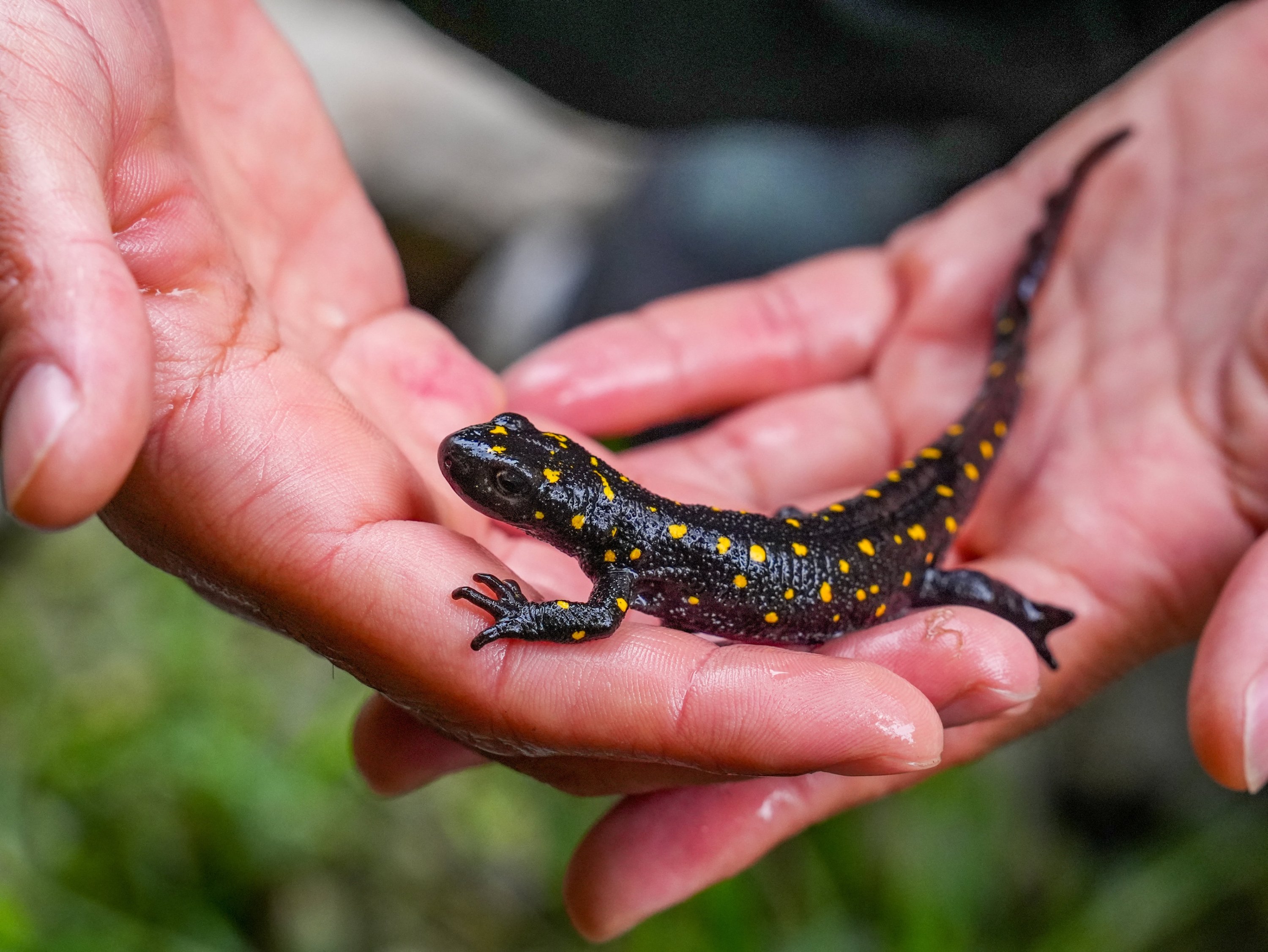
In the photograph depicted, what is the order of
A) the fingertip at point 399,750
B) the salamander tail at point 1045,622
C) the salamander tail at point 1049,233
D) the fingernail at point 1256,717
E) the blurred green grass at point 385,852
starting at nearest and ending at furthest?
the fingernail at point 1256,717 < the fingertip at point 399,750 < the salamander tail at point 1045,622 < the blurred green grass at point 385,852 < the salamander tail at point 1049,233

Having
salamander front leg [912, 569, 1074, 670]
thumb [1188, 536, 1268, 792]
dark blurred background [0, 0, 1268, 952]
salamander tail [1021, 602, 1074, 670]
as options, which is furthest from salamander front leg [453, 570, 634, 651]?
dark blurred background [0, 0, 1268, 952]

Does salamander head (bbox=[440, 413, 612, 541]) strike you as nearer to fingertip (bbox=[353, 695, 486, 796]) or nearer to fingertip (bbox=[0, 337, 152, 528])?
fingertip (bbox=[353, 695, 486, 796])

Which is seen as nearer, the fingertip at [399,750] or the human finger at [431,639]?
the human finger at [431,639]

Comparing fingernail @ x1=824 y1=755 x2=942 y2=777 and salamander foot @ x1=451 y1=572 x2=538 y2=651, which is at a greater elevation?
salamander foot @ x1=451 y1=572 x2=538 y2=651

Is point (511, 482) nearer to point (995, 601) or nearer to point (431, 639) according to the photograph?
point (431, 639)

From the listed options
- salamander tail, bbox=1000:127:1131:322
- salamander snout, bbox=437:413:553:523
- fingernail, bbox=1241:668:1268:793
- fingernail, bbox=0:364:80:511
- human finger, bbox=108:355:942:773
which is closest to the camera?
fingernail, bbox=0:364:80:511

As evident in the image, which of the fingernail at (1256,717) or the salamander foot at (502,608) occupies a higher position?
the fingernail at (1256,717)

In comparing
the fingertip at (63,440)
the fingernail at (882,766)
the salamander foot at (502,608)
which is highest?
the fingertip at (63,440)

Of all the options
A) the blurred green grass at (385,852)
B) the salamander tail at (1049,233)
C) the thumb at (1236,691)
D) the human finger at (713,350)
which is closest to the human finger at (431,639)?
the thumb at (1236,691)

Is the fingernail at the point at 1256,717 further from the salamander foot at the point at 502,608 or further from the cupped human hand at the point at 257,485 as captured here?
the salamander foot at the point at 502,608
